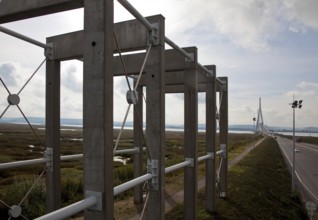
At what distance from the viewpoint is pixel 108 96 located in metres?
4.12

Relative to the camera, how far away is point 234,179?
1991 cm

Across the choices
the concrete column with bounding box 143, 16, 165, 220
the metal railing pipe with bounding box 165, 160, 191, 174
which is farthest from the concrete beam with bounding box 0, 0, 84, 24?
the metal railing pipe with bounding box 165, 160, 191, 174

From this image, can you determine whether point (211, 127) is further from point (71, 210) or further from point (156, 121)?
point (71, 210)

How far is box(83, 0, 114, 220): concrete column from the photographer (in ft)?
13.3

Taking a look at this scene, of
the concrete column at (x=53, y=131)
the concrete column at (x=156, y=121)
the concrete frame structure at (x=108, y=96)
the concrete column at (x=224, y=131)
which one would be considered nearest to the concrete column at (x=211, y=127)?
the concrete frame structure at (x=108, y=96)

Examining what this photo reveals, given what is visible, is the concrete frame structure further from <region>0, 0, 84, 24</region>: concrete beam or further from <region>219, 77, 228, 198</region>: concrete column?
<region>219, 77, 228, 198</region>: concrete column

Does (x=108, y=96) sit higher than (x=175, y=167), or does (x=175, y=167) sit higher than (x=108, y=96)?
(x=108, y=96)

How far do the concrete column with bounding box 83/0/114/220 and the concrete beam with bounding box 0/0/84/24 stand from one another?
24.7 inches

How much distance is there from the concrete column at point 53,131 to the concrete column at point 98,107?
406 cm

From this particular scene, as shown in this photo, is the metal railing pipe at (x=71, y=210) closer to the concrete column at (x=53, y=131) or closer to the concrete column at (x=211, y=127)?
the concrete column at (x=53, y=131)

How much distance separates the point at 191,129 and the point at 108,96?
511 cm

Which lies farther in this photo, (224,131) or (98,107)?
(224,131)

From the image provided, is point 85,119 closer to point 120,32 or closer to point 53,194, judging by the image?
point 120,32

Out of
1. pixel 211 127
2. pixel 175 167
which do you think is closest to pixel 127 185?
pixel 175 167
